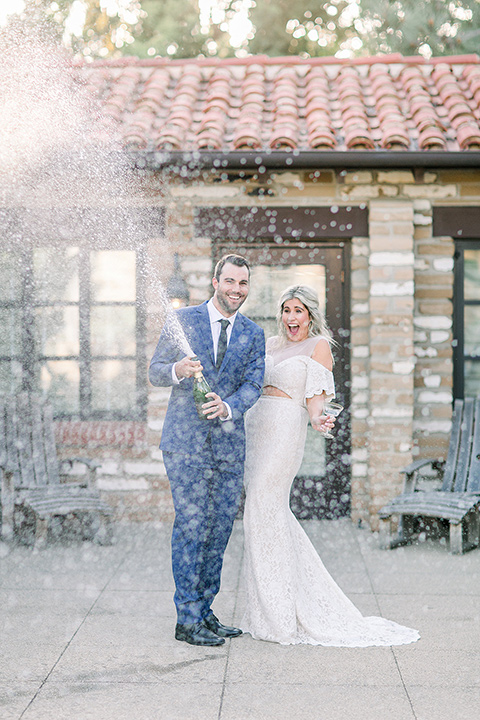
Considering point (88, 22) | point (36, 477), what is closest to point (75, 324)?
point (36, 477)

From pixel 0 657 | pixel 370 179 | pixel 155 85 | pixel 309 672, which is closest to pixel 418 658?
pixel 309 672

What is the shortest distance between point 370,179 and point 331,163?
1.43 ft

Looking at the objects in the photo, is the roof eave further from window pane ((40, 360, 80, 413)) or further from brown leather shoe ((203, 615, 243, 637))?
brown leather shoe ((203, 615, 243, 637))

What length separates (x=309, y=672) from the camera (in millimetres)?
3717

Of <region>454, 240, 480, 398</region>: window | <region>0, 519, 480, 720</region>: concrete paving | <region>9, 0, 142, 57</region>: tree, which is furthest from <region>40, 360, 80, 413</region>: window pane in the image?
<region>9, 0, 142, 57</region>: tree

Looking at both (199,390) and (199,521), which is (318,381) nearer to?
(199,390)

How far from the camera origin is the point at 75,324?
7.23 metres

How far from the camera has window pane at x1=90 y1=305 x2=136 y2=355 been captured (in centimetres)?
720

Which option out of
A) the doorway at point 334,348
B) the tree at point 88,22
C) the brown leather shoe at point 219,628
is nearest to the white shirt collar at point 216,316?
the brown leather shoe at point 219,628

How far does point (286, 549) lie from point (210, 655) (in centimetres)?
67

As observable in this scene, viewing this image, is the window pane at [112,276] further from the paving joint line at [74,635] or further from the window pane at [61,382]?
the paving joint line at [74,635]

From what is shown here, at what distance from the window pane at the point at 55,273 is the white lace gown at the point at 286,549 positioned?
3380mm

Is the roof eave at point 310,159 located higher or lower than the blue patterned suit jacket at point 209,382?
higher

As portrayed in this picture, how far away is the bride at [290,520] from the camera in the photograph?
13.6 feet
